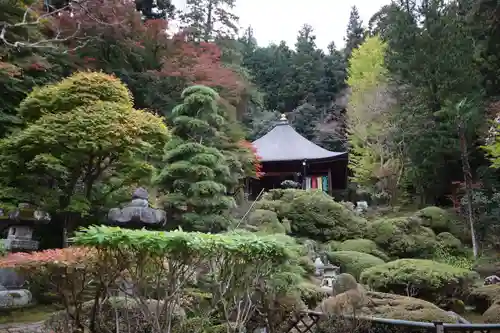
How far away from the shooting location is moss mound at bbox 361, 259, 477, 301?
8.25m

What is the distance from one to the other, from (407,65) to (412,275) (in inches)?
442

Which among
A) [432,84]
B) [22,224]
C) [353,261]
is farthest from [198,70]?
[432,84]

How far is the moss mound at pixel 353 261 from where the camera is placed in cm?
1085

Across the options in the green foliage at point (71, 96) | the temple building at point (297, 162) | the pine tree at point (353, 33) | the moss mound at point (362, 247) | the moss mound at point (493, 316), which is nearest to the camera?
the moss mound at point (493, 316)

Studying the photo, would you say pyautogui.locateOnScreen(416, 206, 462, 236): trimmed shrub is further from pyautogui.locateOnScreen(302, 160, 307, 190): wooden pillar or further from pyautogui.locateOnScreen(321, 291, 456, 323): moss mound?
pyautogui.locateOnScreen(321, 291, 456, 323): moss mound

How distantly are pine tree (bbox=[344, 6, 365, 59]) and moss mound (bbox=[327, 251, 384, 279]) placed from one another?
73.2 feet

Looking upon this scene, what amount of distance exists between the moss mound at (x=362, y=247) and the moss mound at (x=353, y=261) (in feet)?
3.03

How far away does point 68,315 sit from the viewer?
5.38m

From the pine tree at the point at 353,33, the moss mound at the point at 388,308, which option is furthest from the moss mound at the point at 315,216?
the pine tree at the point at 353,33

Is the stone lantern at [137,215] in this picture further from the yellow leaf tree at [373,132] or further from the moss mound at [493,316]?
the yellow leaf tree at [373,132]

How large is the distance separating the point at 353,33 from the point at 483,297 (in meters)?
29.1

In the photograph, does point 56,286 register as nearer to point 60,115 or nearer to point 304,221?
point 60,115

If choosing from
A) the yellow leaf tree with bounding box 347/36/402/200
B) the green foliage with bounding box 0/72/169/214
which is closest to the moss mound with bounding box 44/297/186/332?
the green foliage with bounding box 0/72/169/214

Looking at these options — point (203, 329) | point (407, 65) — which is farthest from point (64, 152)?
point (407, 65)
